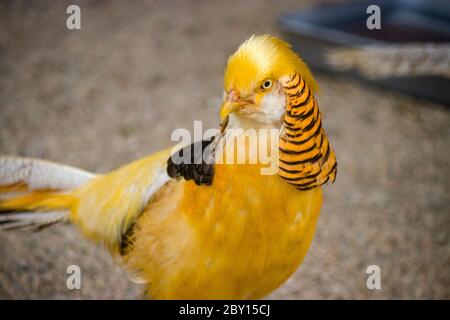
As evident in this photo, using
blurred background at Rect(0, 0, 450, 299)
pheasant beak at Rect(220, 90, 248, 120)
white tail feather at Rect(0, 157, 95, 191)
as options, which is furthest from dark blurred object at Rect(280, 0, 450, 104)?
pheasant beak at Rect(220, 90, 248, 120)

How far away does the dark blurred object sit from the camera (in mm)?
5848

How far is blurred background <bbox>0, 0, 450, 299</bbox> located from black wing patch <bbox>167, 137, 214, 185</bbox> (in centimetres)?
127

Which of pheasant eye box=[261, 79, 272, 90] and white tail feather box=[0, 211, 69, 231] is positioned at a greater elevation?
pheasant eye box=[261, 79, 272, 90]

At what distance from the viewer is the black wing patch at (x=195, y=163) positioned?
6.93ft

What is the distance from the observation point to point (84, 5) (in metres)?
7.88

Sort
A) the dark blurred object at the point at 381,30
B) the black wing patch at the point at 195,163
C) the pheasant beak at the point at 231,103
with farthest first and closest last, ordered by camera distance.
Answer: the dark blurred object at the point at 381,30
the black wing patch at the point at 195,163
the pheasant beak at the point at 231,103

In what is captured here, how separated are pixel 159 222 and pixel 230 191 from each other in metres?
0.44

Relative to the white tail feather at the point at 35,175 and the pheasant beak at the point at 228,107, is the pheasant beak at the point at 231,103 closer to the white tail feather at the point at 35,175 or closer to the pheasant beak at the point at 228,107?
the pheasant beak at the point at 228,107

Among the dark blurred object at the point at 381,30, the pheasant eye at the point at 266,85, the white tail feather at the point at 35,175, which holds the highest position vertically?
the dark blurred object at the point at 381,30

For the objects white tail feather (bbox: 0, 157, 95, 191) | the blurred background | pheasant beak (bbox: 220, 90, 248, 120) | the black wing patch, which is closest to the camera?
pheasant beak (bbox: 220, 90, 248, 120)

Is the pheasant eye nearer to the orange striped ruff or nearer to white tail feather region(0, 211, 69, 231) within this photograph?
the orange striped ruff

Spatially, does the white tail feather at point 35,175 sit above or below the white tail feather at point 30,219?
above

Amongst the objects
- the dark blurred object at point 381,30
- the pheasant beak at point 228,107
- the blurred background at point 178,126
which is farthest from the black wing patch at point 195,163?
the dark blurred object at point 381,30
